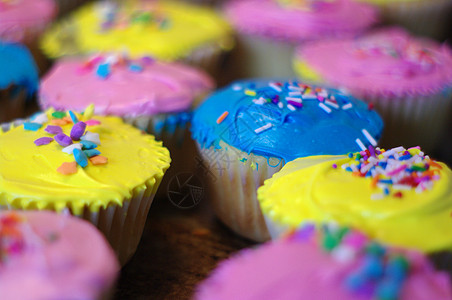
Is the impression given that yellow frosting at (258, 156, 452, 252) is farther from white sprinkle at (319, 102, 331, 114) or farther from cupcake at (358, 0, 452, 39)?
cupcake at (358, 0, 452, 39)

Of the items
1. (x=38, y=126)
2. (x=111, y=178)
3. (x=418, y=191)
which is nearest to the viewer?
(x=418, y=191)

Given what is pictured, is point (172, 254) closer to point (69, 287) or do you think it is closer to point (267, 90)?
point (267, 90)

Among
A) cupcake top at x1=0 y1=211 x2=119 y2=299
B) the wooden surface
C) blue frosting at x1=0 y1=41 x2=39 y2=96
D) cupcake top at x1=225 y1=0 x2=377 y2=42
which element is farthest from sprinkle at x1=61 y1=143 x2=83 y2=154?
cupcake top at x1=225 y1=0 x2=377 y2=42

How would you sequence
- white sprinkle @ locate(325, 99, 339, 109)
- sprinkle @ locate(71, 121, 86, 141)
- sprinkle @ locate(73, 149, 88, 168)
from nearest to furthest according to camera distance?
1. sprinkle @ locate(73, 149, 88, 168)
2. sprinkle @ locate(71, 121, 86, 141)
3. white sprinkle @ locate(325, 99, 339, 109)

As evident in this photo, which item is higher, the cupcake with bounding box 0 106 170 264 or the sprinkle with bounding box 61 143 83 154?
the sprinkle with bounding box 61 143 83 154

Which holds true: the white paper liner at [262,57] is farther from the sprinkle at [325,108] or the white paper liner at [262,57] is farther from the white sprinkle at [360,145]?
the white sprinkle at [360,145]

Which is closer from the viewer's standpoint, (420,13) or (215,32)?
(215,32)

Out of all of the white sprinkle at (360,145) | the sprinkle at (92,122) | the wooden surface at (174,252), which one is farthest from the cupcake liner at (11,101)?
the white sprinkle at (360,145)

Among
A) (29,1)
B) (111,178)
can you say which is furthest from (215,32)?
(111,178)
